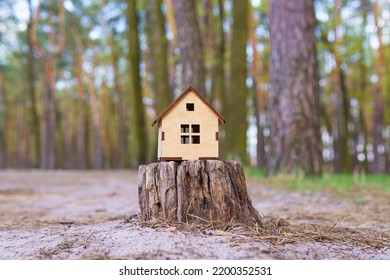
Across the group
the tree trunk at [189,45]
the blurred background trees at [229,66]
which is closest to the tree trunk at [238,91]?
the blurred background trees at [229,66]

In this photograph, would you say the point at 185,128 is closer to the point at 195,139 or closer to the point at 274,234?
the point at 195,139

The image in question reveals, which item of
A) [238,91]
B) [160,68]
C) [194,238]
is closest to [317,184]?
[194,238]

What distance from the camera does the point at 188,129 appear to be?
10.7 ft

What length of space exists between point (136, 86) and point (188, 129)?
12.4 meters

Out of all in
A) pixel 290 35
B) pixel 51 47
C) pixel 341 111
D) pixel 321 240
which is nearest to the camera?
pixel 321 240

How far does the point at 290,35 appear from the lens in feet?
26.0

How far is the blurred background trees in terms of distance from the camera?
7.86 m

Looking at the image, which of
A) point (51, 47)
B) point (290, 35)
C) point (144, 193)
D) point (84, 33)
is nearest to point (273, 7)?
point (290, 35)

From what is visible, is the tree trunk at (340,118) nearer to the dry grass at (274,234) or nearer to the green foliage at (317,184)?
the green foliage at (317,184)

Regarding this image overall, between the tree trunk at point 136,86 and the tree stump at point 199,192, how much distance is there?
38.8 ft

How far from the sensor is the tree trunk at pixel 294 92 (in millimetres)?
7586
